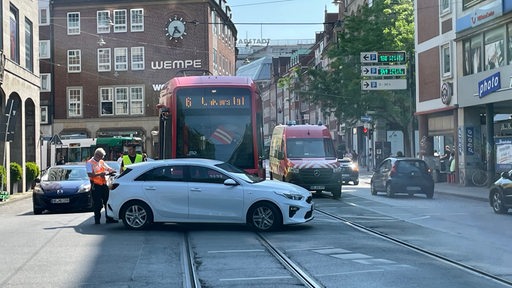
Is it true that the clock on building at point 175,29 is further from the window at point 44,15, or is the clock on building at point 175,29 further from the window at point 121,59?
the window at point 44,15

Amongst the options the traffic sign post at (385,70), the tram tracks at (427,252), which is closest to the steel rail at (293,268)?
the tram tracks at (427,252)

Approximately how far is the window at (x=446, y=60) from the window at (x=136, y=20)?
111 feet

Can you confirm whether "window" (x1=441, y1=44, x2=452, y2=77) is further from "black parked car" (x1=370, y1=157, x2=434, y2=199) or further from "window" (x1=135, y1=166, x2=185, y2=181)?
"window" (x1=135, y1=166, x2=185, y2=181)

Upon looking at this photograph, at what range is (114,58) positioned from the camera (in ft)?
205

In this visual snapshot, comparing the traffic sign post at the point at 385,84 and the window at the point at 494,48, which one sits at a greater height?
the window at the point at 494,48

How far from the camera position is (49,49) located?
6297 cm

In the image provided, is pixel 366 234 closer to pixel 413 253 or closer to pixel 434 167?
pixel 413 253

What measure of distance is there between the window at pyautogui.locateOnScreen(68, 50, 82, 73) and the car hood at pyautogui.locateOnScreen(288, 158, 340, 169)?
42.4 m

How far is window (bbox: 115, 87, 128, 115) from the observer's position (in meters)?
62.2

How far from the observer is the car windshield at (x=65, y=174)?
20.6 metres

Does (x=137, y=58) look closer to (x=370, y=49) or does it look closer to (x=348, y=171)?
(x=370, y=49)

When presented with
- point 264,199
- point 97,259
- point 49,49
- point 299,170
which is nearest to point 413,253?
point 264,199

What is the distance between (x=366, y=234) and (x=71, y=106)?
2076 inches

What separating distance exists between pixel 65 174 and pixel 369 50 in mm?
24417
